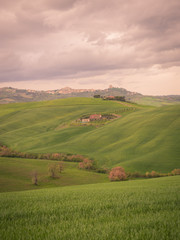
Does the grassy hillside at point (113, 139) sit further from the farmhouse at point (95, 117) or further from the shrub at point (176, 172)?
the farmhouse at point (95, 117)

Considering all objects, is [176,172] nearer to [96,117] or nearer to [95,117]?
Result: [96,117]

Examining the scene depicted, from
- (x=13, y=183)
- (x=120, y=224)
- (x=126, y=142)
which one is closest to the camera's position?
(x=120, y=224)

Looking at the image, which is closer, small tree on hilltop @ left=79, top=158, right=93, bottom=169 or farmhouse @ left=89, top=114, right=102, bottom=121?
small tree on hilltop @ left=79, top=158, right=93, bottom=169

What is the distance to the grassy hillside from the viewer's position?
69.1 m

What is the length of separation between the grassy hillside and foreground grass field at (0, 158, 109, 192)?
35.2ft

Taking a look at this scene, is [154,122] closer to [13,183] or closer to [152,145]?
[152,145]

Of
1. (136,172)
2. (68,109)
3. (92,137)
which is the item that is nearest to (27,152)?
(92,137)

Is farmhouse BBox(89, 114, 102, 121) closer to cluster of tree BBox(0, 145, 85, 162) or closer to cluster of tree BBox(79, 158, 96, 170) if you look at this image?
cluster of tree BBox(0, 145, 85, 162)

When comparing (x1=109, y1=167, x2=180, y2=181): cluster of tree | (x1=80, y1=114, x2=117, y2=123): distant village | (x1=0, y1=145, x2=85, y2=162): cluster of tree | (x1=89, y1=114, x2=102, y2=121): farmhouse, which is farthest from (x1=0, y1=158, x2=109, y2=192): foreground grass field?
(x1=89, y1=114, x2=102, y2=121): farmhouse

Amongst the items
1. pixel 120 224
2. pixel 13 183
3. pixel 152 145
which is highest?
pixel 120 224

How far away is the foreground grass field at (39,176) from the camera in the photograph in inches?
2091

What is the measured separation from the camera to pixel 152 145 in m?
78.2

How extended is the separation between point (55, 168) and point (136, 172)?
76.9 feet

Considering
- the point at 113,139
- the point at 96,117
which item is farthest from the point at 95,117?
the point at 113,139
